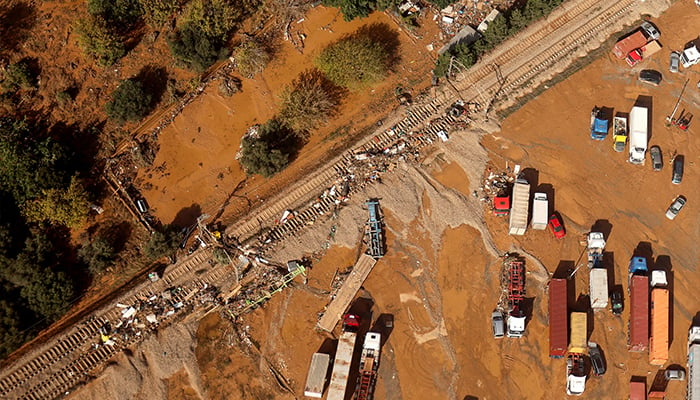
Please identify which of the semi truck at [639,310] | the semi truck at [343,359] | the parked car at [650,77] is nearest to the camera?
the semi truck at [343,359]

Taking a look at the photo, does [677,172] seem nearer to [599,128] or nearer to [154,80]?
[599,128]

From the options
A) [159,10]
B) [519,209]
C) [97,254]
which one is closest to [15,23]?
[159,10]

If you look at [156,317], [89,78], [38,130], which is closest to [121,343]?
[156,317]

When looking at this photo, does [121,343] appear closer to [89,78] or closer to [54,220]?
[54,220]

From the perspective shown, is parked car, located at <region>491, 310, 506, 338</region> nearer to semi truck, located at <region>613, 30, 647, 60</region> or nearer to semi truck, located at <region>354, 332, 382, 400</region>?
semi truck, located at <region>354, 332, 382, 400</region>

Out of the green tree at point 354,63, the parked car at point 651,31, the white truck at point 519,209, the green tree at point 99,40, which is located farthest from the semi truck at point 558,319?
the green tree at point 99,40

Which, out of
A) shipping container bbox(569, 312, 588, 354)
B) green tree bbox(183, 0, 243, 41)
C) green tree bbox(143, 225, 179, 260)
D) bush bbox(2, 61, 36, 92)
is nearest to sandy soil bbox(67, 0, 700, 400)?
shipping container bbox(569, 312, 588, 354)

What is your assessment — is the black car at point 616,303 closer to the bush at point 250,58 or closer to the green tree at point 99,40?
the bush at point 250,58
